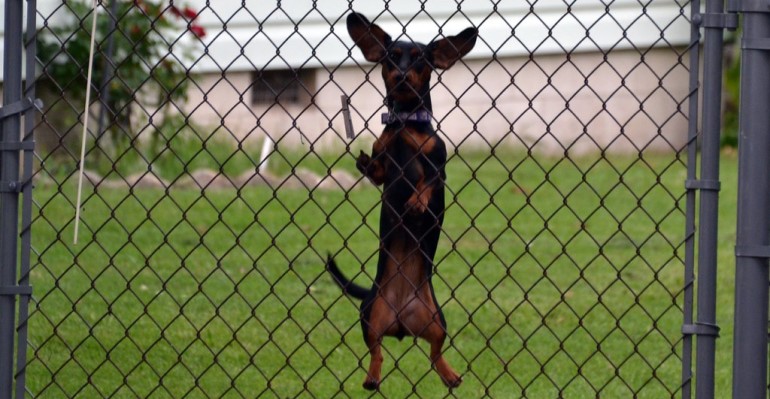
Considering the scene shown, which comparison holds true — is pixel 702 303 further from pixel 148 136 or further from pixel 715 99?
pixel 148 136

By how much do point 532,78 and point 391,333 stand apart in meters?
7.34

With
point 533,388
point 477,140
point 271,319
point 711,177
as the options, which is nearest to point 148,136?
point 477,140

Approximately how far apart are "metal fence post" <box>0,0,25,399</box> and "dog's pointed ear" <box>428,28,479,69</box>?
1.08m

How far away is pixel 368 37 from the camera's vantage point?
3275mm

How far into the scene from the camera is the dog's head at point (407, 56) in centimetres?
324

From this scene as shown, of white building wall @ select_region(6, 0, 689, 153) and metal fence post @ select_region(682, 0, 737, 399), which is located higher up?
white building wall @ select_region(6, 0, 689, 153)

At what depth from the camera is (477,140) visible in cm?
1077

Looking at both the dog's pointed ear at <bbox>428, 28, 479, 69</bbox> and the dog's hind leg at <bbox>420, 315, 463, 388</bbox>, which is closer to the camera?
the dog's pointed ear at <bbox>428, 28, 479, 69</bbox>

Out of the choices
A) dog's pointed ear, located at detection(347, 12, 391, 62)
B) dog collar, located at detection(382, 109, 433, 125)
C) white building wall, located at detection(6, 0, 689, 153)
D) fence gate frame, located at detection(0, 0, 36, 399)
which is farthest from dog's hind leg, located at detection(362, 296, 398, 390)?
white building wall, located at detection(6, 0, 689, 153)

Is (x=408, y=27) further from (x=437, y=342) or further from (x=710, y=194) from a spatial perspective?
(x=710, y=194)

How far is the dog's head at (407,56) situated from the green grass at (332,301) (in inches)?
12.1

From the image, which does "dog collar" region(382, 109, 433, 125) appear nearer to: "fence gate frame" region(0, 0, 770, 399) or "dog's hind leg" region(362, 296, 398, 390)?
"dog's hind leg" region(362, 296, 398, 390)

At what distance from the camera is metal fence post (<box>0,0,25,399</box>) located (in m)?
3.13

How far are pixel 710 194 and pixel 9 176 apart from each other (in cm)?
179
